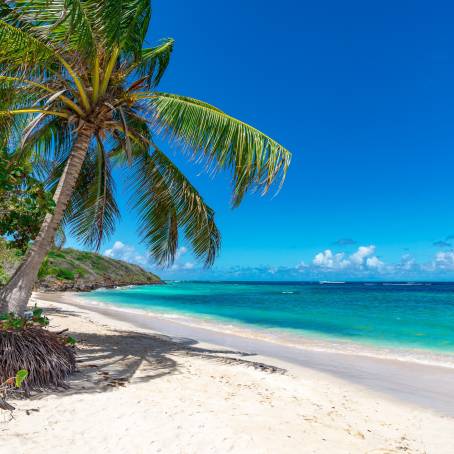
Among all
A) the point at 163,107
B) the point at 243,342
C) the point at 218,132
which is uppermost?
the point at 163,107

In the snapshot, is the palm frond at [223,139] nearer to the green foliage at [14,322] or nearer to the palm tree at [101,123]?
the palm tree at [101,123]

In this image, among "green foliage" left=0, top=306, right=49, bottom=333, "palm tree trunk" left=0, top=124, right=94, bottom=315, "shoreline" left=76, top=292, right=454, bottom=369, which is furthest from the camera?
"shoreline" left=76, top=292, right=454, bottom=369

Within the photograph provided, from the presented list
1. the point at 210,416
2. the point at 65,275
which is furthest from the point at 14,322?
the point at 65,275

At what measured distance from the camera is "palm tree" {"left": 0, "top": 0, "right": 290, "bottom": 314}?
19.3 feet

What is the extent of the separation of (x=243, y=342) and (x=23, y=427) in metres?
9.33

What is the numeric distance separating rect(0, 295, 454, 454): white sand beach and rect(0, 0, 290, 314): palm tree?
215 cm

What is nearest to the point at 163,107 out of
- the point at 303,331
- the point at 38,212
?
the point at 38,212

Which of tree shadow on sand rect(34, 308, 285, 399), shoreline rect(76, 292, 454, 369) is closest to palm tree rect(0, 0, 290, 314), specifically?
tree shadow on sand rect(34, 308, 285, 399)

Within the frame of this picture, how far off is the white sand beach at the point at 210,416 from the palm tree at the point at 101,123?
84.5 inches

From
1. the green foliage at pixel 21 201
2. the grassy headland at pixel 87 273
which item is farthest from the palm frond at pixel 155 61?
the grassy headland at pixel 87 273

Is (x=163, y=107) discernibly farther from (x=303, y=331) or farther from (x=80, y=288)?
(x=80, y=288)

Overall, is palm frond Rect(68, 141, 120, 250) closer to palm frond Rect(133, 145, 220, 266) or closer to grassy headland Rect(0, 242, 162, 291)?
palm frond Rect(133, 145, 220, 266)

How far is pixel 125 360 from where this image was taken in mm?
7473

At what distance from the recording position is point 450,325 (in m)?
20.2
